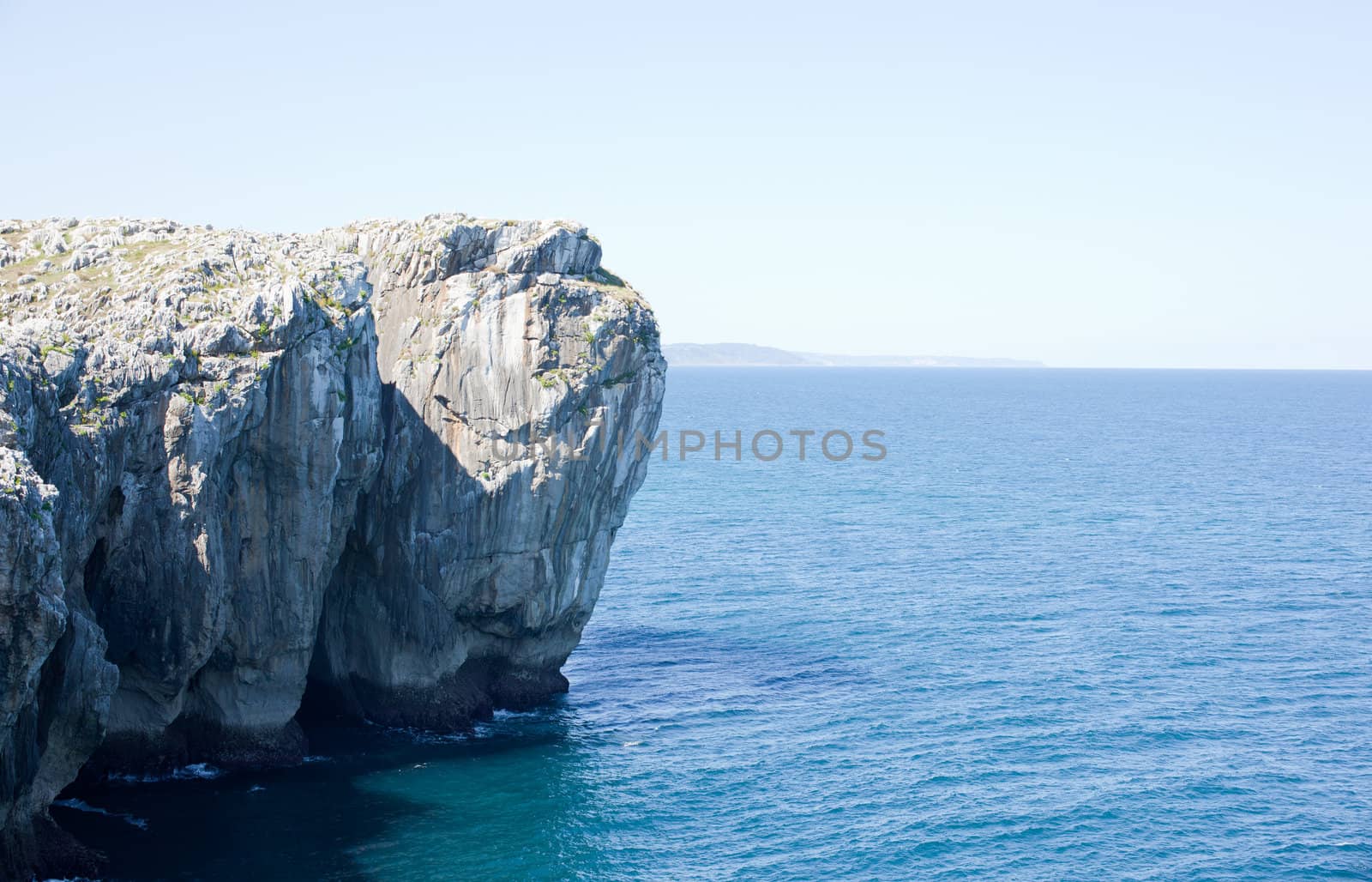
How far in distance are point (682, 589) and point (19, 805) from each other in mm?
48886

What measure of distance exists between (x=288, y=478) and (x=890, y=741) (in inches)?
1119

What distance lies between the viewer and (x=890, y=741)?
57469mm

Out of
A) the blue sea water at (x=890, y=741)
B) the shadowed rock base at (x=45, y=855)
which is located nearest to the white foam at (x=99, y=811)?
the blue sea water at (x=890, y=741)

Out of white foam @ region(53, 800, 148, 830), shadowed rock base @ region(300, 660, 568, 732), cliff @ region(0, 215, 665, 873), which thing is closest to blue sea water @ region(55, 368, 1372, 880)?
white foam @ region(53, 800, 148, 830)

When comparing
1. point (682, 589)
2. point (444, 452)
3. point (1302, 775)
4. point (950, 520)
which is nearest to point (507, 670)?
point (444, 452)

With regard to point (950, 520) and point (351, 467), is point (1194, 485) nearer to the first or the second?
point (950, 520)

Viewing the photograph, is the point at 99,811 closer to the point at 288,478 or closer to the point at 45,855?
the point at 45,855

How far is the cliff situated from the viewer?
42.6 m

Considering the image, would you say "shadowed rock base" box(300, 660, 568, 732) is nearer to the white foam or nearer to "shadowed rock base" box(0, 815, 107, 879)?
the white foam

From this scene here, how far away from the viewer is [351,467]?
54.8m

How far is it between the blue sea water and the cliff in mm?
3578

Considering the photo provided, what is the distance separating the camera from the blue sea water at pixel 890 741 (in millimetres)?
46938

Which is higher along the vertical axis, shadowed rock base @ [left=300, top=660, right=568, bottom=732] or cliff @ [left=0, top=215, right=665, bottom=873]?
cliff @ [left=0, top=215, right=665, bottom=873]

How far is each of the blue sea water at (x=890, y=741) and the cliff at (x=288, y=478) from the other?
3578mm
